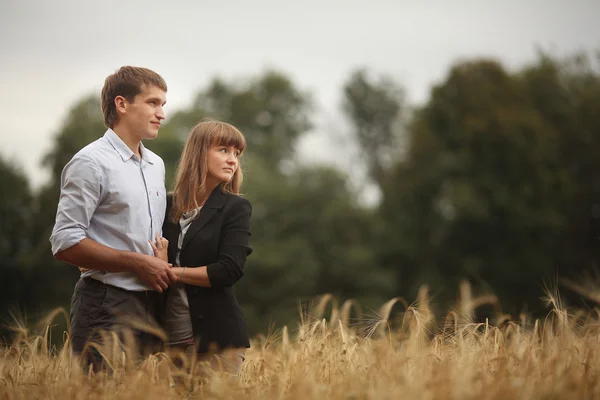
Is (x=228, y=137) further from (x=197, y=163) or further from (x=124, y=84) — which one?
(x=124, y=84)

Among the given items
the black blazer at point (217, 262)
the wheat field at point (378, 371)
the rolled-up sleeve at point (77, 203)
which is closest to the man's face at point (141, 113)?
the rolled-up sleeve at point (77, 203)

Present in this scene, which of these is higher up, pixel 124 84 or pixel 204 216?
pixel 124 84

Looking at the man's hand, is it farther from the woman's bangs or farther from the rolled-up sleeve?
the woman's bangs

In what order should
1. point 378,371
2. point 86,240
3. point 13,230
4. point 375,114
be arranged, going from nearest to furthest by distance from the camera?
point 378,371 < point 86,240 < point 13,230 < point 375,114

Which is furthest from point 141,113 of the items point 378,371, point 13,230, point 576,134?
point 576,134

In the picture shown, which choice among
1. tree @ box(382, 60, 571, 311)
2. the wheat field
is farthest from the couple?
tree @ box(382, 60, 571, 311)

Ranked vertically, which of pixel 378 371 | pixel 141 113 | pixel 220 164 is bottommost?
pixel 378 371

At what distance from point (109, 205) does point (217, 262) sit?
0.65 metres

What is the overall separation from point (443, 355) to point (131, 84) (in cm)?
232

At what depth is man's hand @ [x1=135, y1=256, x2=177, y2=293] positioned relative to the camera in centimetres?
390

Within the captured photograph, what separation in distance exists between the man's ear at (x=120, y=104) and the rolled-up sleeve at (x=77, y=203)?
0.46 metres

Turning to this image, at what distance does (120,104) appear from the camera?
4320mm

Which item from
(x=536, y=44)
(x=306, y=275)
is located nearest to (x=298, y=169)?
(x=306, y=275)

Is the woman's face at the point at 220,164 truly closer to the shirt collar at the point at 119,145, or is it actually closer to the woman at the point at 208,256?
the woman at the point at 208,256
